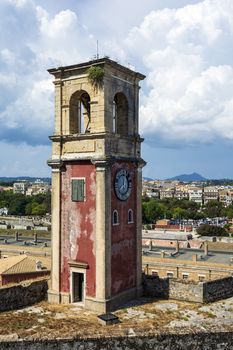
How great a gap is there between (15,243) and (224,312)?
1710 inches

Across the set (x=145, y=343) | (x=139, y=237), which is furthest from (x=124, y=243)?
(x=145, y=343)

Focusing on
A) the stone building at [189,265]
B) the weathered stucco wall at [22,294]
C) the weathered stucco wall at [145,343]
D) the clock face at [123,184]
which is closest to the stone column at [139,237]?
the clock face at [123,184]

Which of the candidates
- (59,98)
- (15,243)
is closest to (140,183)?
(59,98)

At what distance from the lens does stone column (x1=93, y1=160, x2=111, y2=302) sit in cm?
1995

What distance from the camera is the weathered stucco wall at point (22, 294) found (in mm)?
19969

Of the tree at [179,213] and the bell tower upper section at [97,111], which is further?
the tree at [179,213]

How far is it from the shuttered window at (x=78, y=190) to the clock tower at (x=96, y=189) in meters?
0.05

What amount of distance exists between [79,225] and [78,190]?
1.61 metres

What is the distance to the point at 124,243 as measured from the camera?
21719mm

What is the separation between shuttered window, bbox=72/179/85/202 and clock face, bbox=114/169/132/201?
1523 mm

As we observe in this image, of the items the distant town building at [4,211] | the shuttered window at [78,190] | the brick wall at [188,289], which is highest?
the shuttered window at [78,190]

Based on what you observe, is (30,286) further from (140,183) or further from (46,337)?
(46,337)

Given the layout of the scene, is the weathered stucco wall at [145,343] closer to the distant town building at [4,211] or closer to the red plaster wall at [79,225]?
the red plaster wall at [79,225]

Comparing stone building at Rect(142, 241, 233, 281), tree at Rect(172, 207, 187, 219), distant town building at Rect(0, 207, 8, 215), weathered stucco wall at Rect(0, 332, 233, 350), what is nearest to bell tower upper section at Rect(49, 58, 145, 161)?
weathered stucco wall at Rect(0, 332, 233, 350)
